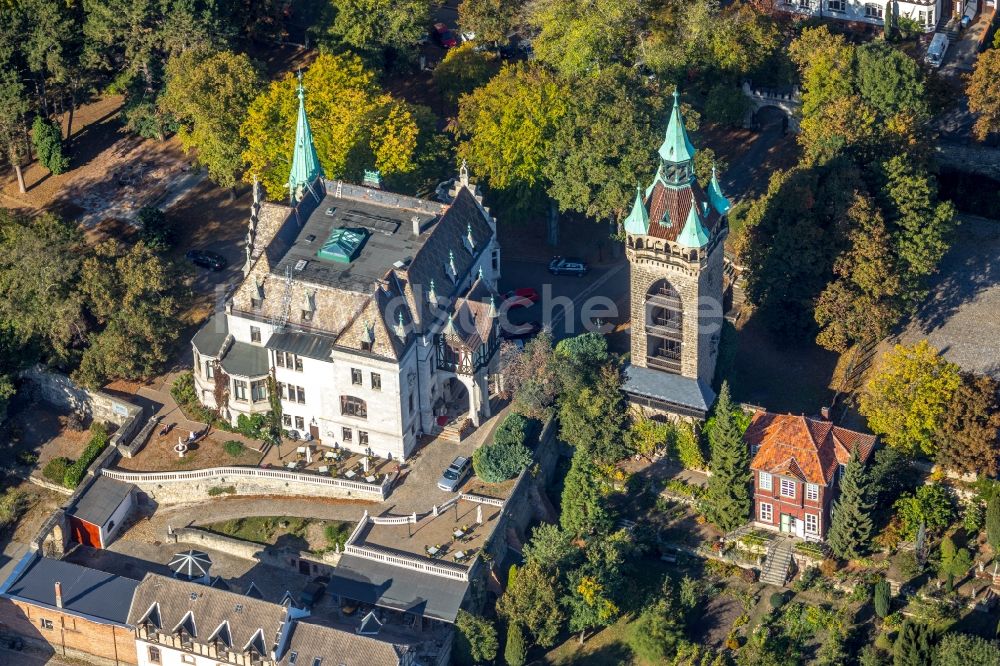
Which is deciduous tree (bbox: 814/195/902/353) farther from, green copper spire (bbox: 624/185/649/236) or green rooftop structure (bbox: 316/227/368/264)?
green rooftop structure (bbox: 316/227/368/264)

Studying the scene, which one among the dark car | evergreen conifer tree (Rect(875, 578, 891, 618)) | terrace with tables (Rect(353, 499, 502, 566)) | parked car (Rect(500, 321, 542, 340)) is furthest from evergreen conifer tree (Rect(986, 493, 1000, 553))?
the dark car

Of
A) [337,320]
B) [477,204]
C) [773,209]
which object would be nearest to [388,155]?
[477,204]

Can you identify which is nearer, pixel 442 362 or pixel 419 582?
pixel 419 582

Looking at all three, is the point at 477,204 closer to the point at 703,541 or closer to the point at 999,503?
the point at 703,541

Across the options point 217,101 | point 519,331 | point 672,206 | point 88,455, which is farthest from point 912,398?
point 217,101

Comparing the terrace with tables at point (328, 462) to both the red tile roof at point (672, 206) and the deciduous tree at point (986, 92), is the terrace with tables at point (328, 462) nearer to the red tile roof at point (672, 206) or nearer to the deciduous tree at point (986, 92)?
the red tile roof at point (672, 206)

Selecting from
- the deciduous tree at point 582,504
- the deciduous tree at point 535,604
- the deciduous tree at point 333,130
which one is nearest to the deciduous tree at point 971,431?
the deciduous tree at point 582,504

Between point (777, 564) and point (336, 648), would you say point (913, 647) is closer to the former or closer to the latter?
point (777, 564)
